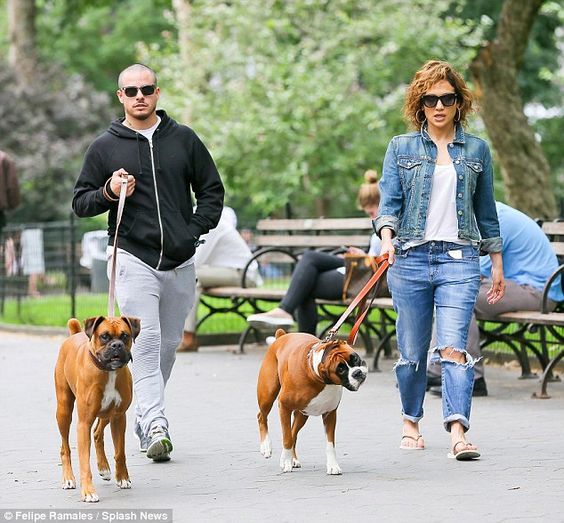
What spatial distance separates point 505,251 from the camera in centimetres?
989

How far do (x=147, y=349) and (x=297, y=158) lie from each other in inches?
683

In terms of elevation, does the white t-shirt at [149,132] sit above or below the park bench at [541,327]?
above

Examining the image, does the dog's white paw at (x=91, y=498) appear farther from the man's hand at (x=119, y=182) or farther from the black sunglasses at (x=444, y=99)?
the black sunglasses at (x=444, y=99)

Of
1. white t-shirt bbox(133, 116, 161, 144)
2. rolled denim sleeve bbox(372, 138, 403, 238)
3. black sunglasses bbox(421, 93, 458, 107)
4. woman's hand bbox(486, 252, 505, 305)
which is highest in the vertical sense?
black sunglasses bbox(421, 93, 458, 107)

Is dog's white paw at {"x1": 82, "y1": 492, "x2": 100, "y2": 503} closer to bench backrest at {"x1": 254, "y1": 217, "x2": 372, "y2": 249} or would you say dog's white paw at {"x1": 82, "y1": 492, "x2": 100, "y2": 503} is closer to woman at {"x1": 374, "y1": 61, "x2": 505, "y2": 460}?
woman at {"x1": 374, "y1": 61, "x2": 505, "y2": 460}

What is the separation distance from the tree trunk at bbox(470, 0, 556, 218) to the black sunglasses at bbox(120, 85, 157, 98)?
8756mm

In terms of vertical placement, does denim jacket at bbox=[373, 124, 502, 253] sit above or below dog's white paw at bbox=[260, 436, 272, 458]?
above

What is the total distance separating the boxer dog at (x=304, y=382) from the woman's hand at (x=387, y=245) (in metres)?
0.61

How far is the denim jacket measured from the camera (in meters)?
7.07

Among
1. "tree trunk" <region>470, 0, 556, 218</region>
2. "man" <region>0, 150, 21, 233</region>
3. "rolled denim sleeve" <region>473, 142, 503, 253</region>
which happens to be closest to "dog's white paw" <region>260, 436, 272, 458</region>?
"rolled denim sleeve" <region>473, 142, 503, 253</region>

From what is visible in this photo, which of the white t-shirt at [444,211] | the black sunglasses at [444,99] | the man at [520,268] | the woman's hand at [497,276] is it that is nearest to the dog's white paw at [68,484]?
the white t-shirt at [444,211]

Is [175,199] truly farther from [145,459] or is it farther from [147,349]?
[145,459]

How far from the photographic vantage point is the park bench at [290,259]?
12344 mm

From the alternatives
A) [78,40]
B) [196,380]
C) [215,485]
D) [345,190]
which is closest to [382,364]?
[196,380]
